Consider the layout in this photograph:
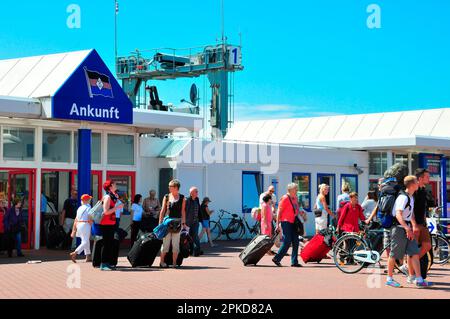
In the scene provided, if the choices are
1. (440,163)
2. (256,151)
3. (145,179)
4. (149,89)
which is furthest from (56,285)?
(149,89)

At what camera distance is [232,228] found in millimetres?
24578

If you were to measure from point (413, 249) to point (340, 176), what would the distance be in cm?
1662

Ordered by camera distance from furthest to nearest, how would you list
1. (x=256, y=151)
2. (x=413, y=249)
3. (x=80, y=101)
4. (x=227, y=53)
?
(x=227, y=53), (x=256, y=151), (x=80, y=101), (x=413, y=249)

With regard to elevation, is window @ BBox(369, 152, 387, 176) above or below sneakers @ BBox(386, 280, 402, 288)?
above

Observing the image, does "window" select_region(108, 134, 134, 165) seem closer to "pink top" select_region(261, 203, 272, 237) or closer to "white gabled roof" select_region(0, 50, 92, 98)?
"white gabled roof" select_region(0, 50, 92, 98)

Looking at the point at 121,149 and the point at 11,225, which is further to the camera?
the point at 121,149

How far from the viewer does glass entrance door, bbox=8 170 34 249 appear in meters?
19.3

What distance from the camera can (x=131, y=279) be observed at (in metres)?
12.8

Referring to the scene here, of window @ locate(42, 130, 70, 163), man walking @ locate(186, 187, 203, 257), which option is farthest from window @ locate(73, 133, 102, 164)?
man walking @ locate(186, 187, 203, 257)

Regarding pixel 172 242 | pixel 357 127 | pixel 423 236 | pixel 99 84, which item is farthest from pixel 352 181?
pixel 423 236

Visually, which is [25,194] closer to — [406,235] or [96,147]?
[96,147]

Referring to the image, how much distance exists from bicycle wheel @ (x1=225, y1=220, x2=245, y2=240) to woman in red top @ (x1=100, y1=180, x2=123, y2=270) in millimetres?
10098

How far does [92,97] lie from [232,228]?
7.92 m

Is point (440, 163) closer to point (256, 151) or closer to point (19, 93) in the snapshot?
point (256, 151)
